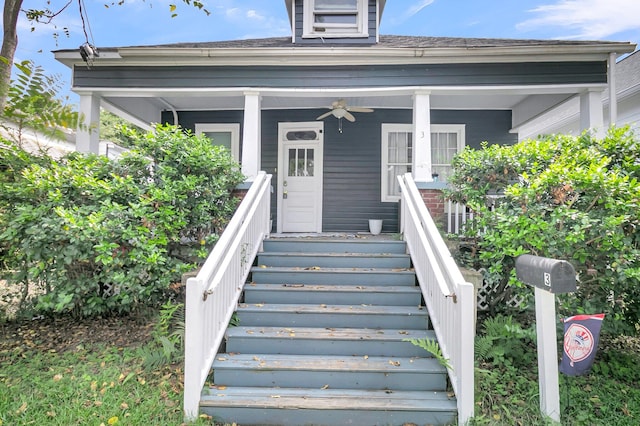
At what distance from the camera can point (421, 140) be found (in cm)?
526

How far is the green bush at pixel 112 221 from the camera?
3492 mm

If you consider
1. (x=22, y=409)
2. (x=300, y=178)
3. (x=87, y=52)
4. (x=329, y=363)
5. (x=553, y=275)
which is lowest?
(x=22, y=409)

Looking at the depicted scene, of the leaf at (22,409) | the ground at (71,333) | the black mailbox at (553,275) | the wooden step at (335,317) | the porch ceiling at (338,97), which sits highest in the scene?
the porch ceiling at (338,97)

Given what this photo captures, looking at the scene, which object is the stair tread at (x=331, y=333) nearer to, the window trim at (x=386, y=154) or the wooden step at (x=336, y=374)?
the wooden step at (x=336, y=374)

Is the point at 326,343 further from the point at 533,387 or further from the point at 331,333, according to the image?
the point at 533,387

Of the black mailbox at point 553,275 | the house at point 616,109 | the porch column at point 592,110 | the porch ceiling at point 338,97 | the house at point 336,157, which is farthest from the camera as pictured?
the house at point 616,109

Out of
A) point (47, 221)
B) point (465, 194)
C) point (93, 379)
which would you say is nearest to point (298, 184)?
point (465, 194)

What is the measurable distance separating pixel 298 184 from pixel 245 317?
3.92m

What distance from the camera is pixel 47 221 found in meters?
3.47

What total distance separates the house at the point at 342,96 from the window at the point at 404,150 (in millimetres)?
19

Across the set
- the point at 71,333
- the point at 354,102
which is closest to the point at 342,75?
the point at 354,102

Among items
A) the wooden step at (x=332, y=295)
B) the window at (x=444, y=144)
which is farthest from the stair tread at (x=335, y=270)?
the window at (x=444, y=144)

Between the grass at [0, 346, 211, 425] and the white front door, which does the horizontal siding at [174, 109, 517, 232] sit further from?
the grass at [0, 346, 211, 425]

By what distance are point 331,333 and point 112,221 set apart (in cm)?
228
